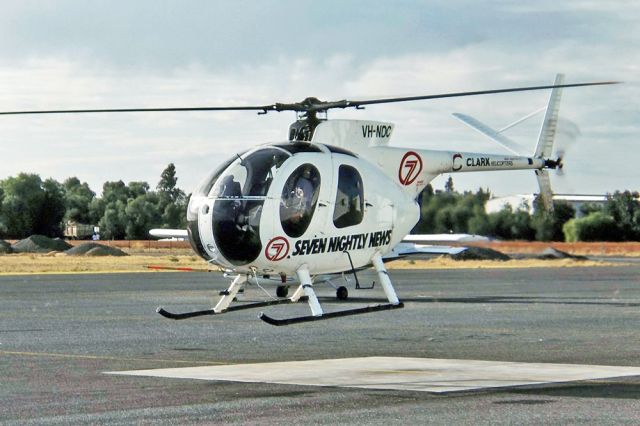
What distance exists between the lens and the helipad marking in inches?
650

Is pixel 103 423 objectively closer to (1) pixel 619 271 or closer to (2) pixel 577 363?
(2) pixel 577 363

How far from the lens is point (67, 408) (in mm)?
13914

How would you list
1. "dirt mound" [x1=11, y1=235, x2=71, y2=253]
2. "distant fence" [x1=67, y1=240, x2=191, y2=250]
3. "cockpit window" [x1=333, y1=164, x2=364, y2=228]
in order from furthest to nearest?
"distant fence" [x1=67, y1=240, x2=191, y2=250]
"dirt mound" [x1=11, y1=235, x2=71, y2=253]
"cockpit window" [x1=333, y1=164, x2=364, y2=228]

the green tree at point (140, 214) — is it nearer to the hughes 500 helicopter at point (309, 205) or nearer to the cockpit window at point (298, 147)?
the hughes 500 helicopter at point (309, 205)

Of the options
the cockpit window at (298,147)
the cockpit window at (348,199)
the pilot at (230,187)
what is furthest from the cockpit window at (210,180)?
the cockpit window at (348,199)

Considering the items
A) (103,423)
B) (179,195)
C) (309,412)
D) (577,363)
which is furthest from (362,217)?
(179,195)

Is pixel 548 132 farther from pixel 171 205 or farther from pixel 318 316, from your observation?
pixel 171 205

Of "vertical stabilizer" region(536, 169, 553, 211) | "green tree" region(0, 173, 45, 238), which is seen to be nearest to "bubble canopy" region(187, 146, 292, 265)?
"vertical stabilizer" region(536, 169, 553, 211)

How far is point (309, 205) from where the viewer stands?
63.4 feet

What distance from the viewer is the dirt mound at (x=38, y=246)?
99.7m

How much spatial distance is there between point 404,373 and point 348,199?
3.38 metres

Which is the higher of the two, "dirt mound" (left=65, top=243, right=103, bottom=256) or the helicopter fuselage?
the helicopter fuselage

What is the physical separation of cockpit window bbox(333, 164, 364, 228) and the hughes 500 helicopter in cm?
2

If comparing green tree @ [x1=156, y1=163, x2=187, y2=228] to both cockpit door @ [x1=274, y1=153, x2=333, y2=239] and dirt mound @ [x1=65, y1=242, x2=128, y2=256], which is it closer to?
dirt mound @ [x1=65, y1=242, x2=128, y2=256]
